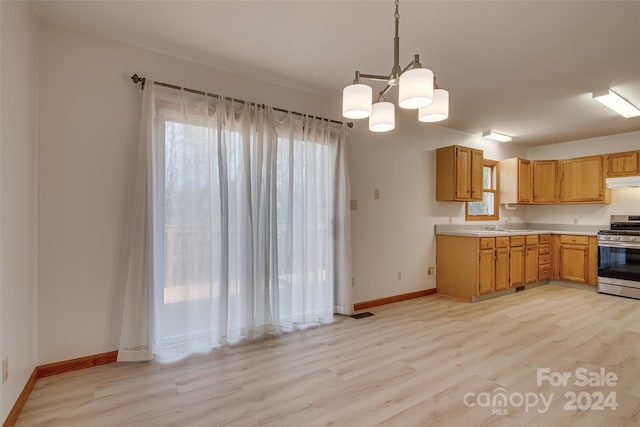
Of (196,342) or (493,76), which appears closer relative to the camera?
(196,342)

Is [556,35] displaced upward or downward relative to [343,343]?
upward

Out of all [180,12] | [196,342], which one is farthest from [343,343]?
[180,12]

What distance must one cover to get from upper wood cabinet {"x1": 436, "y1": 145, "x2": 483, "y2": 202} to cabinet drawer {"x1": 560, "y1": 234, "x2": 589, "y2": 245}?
183 centimetres

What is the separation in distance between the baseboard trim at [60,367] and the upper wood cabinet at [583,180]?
23.1ft

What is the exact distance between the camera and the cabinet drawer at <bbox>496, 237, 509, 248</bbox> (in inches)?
184

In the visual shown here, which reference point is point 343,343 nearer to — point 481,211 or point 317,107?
point 317,107

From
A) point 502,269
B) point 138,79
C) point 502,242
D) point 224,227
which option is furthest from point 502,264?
point 138,79

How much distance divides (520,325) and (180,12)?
4287 millimetres

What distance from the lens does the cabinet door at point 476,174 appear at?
498 cm

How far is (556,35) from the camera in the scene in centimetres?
244

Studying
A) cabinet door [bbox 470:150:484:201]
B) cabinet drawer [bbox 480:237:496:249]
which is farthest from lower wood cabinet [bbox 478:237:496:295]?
cabinet door [bbox 470:150:484:201]

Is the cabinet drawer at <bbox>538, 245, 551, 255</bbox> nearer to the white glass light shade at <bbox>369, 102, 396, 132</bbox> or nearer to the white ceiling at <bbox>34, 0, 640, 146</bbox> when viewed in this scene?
the white ceiling at <bbox>34, 0, 640, 146</bbox>

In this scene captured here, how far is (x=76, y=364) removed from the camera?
241cm

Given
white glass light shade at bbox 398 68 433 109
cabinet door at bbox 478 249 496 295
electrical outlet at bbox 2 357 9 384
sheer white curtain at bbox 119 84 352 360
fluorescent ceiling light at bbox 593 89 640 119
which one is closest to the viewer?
white glass light shade at bbox 398 68 433 109
